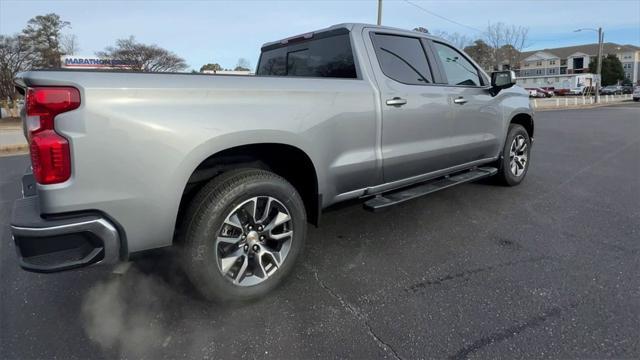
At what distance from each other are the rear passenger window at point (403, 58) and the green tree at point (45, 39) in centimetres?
2833

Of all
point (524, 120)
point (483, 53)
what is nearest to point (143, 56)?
point (524, 120)

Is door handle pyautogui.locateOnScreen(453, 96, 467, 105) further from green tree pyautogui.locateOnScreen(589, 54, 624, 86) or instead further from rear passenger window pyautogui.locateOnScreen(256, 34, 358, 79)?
green tree pyautogui.locateOnScreen(589, 54, 624, 86)

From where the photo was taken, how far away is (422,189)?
3969 mm

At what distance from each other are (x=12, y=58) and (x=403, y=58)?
29.7m

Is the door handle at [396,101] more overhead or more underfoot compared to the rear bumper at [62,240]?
more overhead

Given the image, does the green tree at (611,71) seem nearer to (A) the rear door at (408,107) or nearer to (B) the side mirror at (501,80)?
(B) the side mirror at (501,80)

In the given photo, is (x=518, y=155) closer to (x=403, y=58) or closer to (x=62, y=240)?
(x=403, y=58)

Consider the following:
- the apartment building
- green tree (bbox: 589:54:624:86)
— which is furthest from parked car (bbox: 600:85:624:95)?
the apartment building

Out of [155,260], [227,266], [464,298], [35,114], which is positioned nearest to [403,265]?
[464,298]

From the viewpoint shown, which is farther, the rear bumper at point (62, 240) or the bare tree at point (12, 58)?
the bare tree at point (12, 58)

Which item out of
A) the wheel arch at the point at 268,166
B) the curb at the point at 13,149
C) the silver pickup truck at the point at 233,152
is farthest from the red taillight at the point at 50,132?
the curb at the point at 13,149

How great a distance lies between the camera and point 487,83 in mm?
4789

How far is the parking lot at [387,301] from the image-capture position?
231cm

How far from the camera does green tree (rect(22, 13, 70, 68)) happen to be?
26203 millimetres
